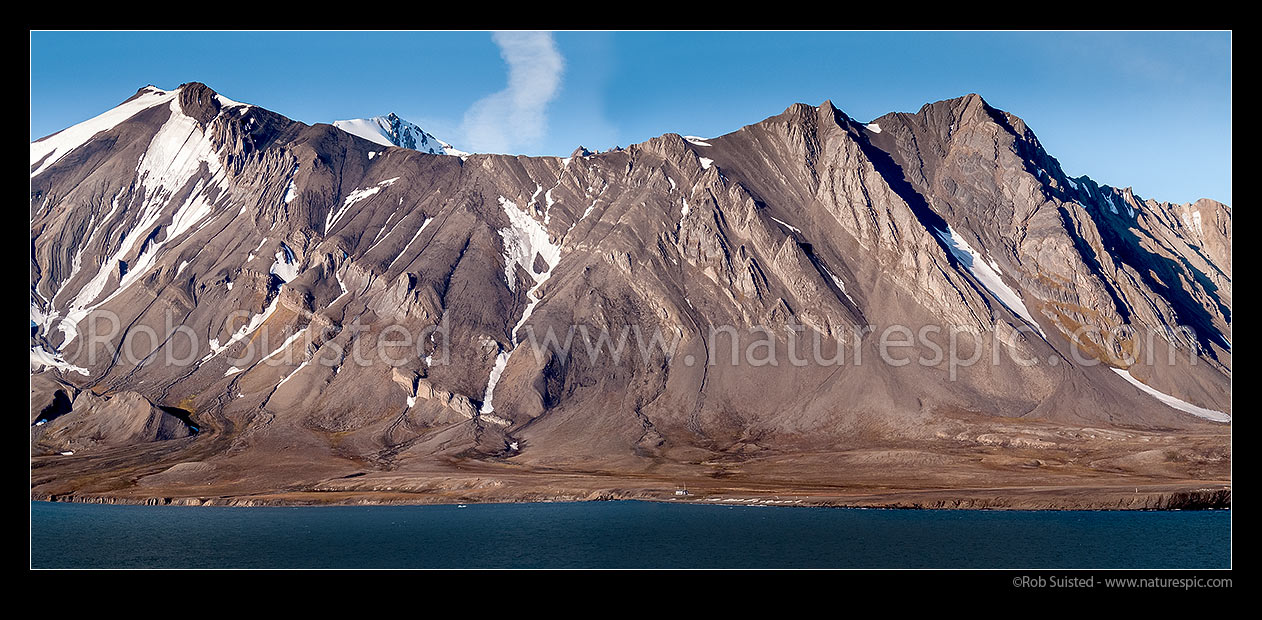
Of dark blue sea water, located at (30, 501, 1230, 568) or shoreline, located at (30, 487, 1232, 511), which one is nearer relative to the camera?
dark blue sea water, located at (30, 501, 1230, 568)

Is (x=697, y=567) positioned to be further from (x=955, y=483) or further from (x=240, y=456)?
(x=240, y=456)

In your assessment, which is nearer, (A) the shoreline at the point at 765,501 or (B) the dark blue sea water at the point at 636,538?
(B) the dark blue sea water at the point at 636,538

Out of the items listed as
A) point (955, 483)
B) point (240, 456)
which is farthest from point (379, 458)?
point (955, 483)

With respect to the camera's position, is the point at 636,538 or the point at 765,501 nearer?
the point at 636,538

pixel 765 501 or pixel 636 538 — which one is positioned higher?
pixel 636 538
